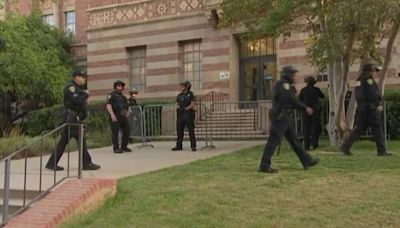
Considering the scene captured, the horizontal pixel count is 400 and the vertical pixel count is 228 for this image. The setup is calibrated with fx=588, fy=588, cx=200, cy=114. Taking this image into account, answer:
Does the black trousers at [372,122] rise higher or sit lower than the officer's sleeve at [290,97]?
lower

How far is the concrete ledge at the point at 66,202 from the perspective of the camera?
24.0 feet

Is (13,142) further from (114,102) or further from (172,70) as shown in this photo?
(172,70)

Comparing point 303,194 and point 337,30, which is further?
point 337,30

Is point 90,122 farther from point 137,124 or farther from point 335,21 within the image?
point 335,21

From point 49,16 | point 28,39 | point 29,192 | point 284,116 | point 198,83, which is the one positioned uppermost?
point 49,16

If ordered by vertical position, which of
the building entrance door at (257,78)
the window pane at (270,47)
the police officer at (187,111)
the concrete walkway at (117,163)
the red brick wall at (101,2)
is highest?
the red brick wall at (101,2)

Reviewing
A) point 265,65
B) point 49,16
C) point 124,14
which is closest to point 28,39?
point 124,14

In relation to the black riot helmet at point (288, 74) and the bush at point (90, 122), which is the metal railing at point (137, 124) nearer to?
the bush at point (90, 122)

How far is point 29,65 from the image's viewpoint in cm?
2422

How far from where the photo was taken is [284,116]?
9.28 metres

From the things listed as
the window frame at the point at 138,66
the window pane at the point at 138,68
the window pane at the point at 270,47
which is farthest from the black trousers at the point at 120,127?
the window pane at the point at 138,68

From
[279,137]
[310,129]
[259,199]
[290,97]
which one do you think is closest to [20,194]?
[259,199]

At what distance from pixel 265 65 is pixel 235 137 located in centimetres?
593

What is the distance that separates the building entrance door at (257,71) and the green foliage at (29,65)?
8.04 meters
